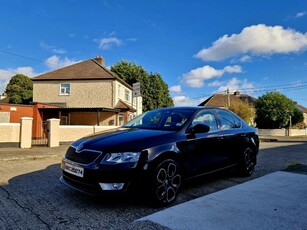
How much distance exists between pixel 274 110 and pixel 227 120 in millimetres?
34924

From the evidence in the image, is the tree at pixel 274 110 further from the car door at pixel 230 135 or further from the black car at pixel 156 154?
the black car at pixel 156 154

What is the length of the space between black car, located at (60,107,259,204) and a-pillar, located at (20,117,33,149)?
8959 mm

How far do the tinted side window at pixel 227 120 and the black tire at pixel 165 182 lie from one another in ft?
6.11

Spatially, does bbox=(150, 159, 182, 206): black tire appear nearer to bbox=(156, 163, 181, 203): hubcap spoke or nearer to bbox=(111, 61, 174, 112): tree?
bbox=(156, 163, 181, 203): hubcap spoke

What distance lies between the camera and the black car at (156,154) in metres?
3.75

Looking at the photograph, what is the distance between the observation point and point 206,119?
531cm

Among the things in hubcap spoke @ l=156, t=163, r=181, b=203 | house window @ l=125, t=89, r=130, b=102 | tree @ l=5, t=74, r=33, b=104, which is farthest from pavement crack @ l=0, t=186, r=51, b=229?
tree @ l=5, t=74, r=33, b=104

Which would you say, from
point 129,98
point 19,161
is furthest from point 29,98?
point 19,161

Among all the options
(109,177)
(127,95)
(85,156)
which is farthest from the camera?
(127,95)

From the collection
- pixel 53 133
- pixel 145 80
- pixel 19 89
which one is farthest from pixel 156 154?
pixel 19 89

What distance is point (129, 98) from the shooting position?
1213 inches

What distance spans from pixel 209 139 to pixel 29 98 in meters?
46.7

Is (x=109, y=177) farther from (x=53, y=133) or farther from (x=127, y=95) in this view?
(x=127, y=95)

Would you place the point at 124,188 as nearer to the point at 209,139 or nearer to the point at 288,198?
the point at 209,139
